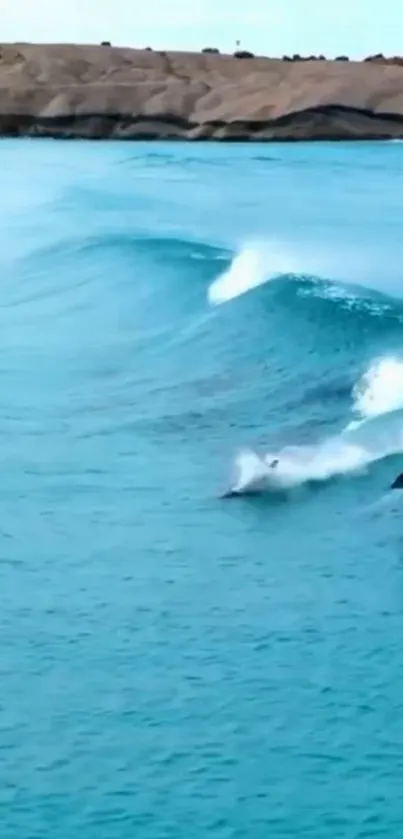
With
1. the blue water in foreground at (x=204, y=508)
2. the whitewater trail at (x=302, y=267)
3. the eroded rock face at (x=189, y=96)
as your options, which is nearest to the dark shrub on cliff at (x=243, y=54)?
the eroded rock face at (x=189, y=96)

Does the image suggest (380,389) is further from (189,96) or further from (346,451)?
(189,96)

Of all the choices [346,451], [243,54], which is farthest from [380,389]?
[243,54]

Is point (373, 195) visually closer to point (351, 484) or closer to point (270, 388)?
point (270, 388)

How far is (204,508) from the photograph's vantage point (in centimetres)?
282

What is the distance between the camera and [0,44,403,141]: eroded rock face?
16.8 ft

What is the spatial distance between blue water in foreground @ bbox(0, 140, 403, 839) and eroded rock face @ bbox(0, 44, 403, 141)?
16.4 inches

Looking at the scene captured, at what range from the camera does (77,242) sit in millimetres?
4750

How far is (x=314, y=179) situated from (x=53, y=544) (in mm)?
2023

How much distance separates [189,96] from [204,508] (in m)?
3.91

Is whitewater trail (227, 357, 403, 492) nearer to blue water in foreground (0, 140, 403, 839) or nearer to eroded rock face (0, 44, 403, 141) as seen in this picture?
blue water in foreground (0, 140, 403, 839)

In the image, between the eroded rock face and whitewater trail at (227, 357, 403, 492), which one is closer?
whitewater trail at (227, 357, 403, 492)

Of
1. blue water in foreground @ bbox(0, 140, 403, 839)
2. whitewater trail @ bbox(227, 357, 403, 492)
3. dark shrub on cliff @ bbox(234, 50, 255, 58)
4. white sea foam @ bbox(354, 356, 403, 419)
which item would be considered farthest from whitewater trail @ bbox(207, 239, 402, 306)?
dark shrub on cliff @ bbox(234, 50, 255, 58)

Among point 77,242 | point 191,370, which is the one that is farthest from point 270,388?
point 77,242

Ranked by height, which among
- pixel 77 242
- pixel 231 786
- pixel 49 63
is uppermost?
pixel 49 63
